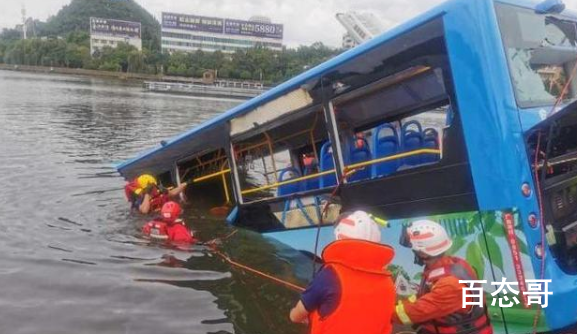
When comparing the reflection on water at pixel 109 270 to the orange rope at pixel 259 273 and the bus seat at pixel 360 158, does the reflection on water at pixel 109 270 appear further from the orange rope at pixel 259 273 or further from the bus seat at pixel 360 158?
the bus seat at pixel 360 158

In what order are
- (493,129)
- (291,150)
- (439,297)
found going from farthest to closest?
(291,150) → (493,129) → (439,297)

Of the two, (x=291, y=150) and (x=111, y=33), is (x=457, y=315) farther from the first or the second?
(x=111, y=33)

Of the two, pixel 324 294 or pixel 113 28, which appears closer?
pixel 324 294

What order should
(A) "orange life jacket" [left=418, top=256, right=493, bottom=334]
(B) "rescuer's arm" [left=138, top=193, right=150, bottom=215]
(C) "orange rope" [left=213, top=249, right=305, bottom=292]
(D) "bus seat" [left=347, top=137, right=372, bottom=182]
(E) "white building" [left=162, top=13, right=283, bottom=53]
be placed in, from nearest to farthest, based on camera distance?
(A) "orange life jacket" [left=418, top=256, right=493, bottom=334], (D) "bus seat" [left=347, top=137, right=372, bottom=182], (C) "orange rope" [left=213, top=249, right=305, bottom=292], (B) "rescuer's arm" [left=138, top=193, right=150, bottom=215], (E) "white building" [left=162, top=13, right=283, bottom=53]

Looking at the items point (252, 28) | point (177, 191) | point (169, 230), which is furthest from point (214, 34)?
point (169, 230)

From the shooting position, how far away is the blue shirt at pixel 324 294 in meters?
3.38

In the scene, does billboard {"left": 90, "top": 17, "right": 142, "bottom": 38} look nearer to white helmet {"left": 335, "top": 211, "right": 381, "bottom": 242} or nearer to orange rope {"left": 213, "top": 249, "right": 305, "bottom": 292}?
orange rope {"left": 213, "top": 249, "right": 305, "bottom": 292}

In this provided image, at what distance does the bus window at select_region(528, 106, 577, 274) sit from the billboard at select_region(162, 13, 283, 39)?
405 feet

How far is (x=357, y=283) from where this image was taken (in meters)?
3.36

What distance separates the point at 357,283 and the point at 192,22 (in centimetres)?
12767

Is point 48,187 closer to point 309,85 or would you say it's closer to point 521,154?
point 309,85

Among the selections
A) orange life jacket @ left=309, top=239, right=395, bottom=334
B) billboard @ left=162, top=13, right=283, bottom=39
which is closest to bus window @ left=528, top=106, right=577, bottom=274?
orange life jacket @ left=309, top=239, right=395, bottom=334

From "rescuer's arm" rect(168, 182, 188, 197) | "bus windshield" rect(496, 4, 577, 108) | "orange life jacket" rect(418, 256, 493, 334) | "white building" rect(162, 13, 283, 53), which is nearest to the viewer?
"orange life jacket" rect(418, 256, 493, 334)

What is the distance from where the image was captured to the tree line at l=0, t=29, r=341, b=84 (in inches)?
3516
